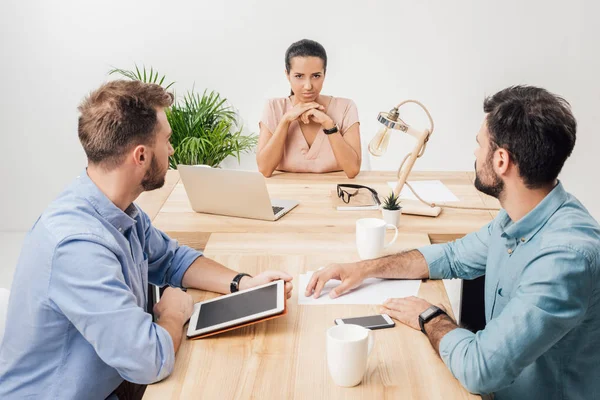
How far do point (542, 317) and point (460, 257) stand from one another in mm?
566

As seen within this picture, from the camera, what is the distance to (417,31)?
4434 mm

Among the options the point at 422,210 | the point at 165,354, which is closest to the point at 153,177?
the point at 165,354

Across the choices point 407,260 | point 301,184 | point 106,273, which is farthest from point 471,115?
point 106,273

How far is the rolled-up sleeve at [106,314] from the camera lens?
1.34 m

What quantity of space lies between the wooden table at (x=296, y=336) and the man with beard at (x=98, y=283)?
3.6 inches

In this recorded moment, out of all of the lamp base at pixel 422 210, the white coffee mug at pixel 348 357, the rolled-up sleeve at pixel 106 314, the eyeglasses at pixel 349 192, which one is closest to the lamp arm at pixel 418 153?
the lamp base at pixel 422 210

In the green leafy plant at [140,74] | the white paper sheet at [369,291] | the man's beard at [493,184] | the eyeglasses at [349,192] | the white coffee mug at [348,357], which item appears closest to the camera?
the white coffee mug at [348,357]

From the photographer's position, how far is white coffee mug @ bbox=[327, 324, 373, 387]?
1.27 meters

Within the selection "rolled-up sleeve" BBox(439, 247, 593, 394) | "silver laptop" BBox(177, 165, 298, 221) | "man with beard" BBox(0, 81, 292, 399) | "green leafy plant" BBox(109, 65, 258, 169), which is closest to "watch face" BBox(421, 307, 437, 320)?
"rolled-up sleeve" BBox(439, 247, 593, 394)

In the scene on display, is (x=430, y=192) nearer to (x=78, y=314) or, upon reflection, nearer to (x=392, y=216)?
(x=392, y=216)

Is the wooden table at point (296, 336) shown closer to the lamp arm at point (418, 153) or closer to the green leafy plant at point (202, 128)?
the lamp arm at point (418, 153)

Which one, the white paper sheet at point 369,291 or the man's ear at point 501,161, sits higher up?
the man's ear at point 501,161

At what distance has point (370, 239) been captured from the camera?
6.30 feet

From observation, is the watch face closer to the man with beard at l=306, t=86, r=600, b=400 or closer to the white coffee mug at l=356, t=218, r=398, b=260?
the man with beard at l=306, t=86, r=600, b=400
